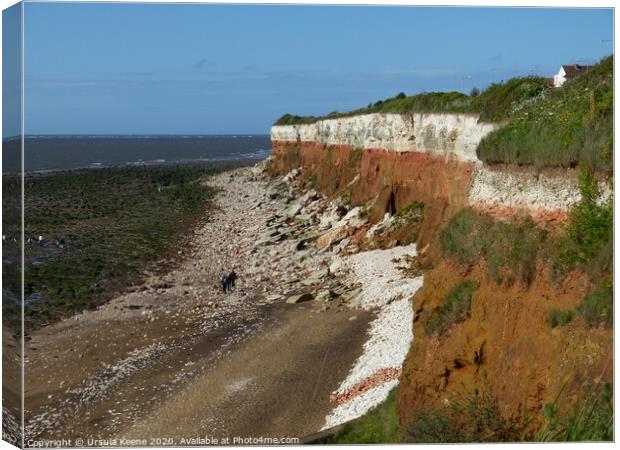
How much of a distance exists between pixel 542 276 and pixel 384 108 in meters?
24.6

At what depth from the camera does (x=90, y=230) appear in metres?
35.4

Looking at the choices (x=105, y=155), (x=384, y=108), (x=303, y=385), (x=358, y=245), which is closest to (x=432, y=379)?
(x=303, y=385)

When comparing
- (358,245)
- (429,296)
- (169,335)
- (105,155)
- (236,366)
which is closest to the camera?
(429,296)

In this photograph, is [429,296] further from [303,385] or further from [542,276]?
[303,385]

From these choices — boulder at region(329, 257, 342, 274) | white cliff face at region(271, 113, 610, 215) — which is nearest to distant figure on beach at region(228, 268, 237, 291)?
boulder at region(329, 257, 342, 274)

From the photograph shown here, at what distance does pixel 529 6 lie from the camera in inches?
497

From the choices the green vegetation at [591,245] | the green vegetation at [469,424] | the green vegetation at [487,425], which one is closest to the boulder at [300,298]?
the green vegetation at [487,425]

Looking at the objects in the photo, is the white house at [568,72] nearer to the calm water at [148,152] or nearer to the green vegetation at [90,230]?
the green vegetation at [90,230]

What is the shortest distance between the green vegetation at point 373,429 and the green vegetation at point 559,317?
3.24 metres

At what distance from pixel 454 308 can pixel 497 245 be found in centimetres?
127

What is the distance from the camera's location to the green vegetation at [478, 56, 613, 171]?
11852mm

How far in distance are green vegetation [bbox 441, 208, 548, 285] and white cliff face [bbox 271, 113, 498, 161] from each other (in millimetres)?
2748

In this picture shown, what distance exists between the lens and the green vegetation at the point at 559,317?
11.0m

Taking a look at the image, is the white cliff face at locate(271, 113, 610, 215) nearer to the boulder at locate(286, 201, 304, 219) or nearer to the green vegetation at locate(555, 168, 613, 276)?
the green vegetation at locate(555, 168, 613, 276)
